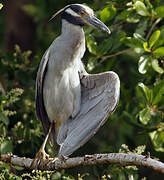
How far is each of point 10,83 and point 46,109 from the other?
1.92 ft

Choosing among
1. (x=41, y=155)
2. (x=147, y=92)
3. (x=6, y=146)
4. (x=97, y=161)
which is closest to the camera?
(x=97, y=161)

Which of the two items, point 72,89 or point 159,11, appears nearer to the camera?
point 159,11

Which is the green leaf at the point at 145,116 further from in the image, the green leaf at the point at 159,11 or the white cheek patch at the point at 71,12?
the white cheek patch at the point at 71,12

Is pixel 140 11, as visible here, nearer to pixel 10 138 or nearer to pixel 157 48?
pixel 157 48

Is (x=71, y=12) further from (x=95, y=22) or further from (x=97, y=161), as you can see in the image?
(x=97, y=161)

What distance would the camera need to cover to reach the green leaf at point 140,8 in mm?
4438

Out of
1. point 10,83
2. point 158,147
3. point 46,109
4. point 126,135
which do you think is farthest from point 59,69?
point 126,135

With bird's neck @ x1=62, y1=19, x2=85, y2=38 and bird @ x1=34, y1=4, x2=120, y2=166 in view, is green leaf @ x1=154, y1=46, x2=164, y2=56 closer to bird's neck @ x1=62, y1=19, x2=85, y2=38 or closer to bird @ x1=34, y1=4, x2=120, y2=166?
bird @ x1=34, y1=4, x2=120, y2=166

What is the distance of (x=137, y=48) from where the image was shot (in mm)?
4512

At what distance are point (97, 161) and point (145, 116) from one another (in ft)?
2.97

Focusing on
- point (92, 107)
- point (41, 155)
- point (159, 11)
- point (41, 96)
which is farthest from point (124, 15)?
point (41, 155)

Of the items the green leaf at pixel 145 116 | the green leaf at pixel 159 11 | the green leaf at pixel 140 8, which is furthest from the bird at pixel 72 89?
the green leaf at pixel 159 11

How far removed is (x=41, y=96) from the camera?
4836mm

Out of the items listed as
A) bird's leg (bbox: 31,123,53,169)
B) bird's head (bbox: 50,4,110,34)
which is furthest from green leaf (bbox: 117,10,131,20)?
bird's leg (bbox: 31,123,53,169)
